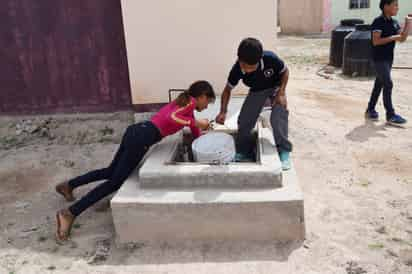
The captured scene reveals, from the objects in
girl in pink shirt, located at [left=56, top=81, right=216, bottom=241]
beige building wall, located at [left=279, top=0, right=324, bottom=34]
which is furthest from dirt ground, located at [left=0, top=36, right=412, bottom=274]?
beige building wall, located at [left=279, top=0, right=324, bottom=34]

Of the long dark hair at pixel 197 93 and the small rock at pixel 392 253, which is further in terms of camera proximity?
the long dark hair at pixel 197 93

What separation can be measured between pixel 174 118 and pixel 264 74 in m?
0.96

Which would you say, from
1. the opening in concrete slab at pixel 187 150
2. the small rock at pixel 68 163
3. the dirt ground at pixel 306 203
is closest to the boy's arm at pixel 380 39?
the dirt ground at pixel 306 203

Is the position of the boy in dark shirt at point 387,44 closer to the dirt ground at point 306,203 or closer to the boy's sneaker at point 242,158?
the dirt ground at point 306,203

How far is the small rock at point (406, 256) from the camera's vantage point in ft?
10.7

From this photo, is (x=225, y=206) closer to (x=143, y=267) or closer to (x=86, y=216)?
(x=143, y=267)

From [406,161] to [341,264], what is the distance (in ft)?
7.11

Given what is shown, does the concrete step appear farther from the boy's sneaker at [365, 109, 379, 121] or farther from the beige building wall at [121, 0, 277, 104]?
the boy's sneaker at [365, 109, 379, 121]

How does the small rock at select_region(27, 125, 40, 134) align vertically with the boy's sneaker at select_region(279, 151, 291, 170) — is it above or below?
below

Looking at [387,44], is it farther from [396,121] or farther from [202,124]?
[202,124]

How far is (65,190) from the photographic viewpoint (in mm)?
4352

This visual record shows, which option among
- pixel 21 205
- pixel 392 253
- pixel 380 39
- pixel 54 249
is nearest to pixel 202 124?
pixel 54 249

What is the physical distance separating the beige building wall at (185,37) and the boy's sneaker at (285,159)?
2069 mm

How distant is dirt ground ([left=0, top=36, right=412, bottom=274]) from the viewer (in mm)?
3395
